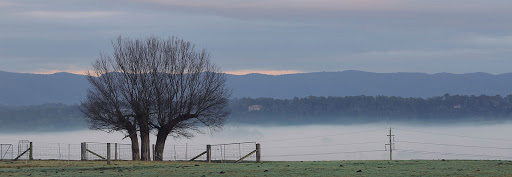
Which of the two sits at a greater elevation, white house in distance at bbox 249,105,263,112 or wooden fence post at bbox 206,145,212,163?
white house in distance at bbox 249,105,263,112

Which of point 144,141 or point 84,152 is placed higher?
point 144,141

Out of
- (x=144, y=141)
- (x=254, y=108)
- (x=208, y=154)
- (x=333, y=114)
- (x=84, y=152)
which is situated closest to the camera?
(x=208, y=154)

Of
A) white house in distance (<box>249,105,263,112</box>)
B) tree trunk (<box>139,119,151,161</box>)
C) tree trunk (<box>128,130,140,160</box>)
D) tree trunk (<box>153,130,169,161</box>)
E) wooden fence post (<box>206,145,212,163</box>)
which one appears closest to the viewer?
wooden fence post (<box>206,145,212,163</box>)

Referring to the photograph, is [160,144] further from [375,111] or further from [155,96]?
[375,111]

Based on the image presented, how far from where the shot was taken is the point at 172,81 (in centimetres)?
5916

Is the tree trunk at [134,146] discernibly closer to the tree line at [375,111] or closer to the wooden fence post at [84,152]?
the wooden fence post at [84,152]

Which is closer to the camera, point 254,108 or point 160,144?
point 160,144

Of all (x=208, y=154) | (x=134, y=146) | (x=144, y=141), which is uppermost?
(x=144, y=141)

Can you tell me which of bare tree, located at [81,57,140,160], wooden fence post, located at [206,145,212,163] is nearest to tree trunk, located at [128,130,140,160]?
bare tree, located at [81,57,140,160]

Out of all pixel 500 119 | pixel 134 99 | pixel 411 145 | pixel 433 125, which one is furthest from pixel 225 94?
pixel 500 119

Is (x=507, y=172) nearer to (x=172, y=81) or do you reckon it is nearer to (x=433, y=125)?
(x=172, y=81)

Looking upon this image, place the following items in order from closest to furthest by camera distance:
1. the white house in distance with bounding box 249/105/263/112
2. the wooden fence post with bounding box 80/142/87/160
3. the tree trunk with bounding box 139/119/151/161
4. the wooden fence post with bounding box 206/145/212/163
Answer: the wooden fence post with bounding box 206/145/212/163 < the wooden fence post with bounding box 80/142/87/160 < the tree trunk with bounding box 139/119/151/161 < the white house in distance with bounding box 249/105/263/112

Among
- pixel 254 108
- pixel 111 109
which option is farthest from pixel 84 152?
pixel 254 108

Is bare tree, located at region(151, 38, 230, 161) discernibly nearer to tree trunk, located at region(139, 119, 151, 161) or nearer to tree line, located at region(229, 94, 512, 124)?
tree trunk, located at region(139, 119, 151, 161)
